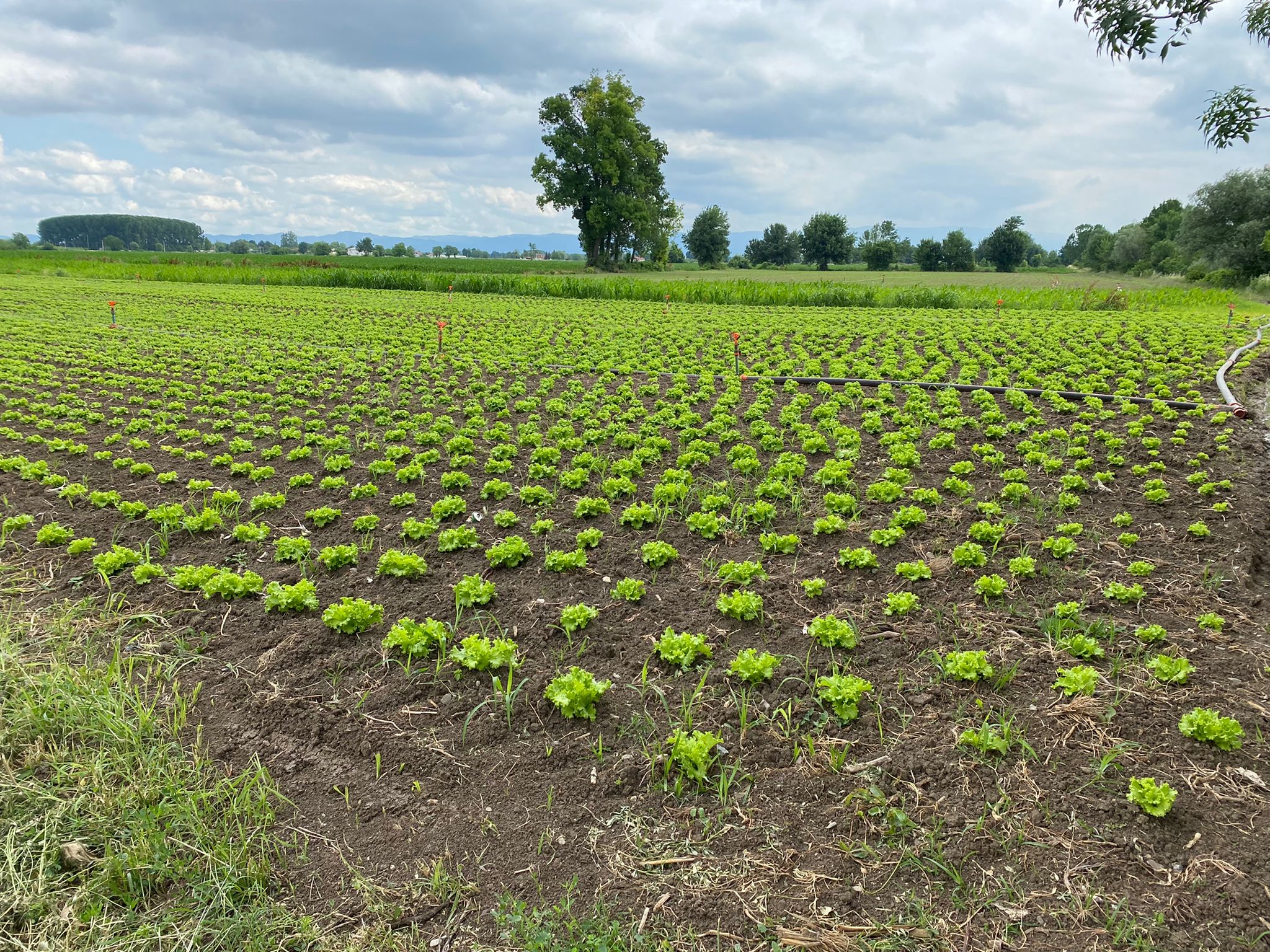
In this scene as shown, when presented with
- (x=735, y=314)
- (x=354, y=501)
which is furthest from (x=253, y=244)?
(x=354, y=501)

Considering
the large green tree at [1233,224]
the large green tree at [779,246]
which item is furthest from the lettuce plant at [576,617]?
the large green tree at [779,246]

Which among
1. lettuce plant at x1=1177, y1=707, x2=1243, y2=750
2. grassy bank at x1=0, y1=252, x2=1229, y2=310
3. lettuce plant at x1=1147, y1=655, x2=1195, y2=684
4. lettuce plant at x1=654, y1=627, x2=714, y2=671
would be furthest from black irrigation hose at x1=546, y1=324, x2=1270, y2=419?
grassy bank at x1=0, y1=252, x2=1229, y2=310

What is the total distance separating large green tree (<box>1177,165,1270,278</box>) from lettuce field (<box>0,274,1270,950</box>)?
187ft

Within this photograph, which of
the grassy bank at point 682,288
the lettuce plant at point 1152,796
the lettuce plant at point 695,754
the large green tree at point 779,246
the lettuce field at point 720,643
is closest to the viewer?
the lettuce field at point 720,643

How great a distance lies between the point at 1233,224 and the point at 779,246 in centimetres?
6942

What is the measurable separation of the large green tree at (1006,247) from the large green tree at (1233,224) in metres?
38.9

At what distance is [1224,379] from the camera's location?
482 inches

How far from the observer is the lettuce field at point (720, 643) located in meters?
3.12

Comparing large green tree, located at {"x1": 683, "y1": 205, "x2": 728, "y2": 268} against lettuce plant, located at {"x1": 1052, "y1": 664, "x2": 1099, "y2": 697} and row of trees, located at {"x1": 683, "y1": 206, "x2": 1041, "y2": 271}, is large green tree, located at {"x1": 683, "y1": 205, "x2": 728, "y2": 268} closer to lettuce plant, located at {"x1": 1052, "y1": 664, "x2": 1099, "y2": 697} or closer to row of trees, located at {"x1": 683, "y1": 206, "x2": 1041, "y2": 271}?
row of trees, located at {"x1": 683, "y1": 206, "x2": 1041, "y2": 271}

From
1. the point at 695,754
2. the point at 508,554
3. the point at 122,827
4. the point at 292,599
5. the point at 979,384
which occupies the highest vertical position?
the point at 979,384

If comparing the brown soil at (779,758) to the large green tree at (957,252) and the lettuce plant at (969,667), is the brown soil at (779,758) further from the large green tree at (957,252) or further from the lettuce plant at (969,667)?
the large green tree at (957,252)

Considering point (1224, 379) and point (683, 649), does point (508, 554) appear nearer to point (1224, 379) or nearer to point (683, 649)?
point (683, 649)

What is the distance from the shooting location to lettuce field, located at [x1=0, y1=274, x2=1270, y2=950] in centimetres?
312

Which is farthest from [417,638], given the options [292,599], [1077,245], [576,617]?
[1077,245]
